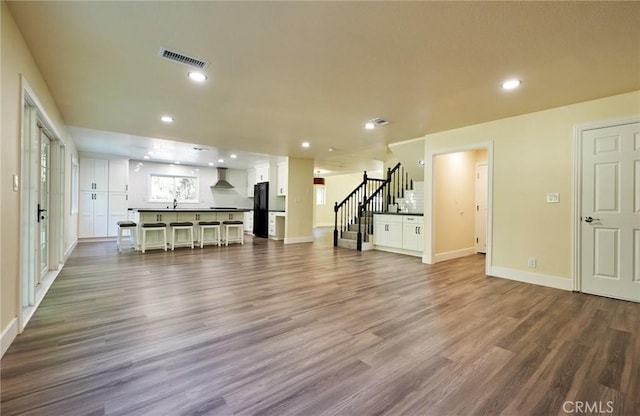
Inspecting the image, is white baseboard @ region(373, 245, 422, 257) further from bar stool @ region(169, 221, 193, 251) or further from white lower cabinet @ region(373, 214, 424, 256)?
bar stool @ region(169, 221, 193, 251)

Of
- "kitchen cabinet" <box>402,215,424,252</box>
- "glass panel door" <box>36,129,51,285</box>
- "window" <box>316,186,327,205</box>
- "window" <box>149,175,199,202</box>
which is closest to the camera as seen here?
"glass panel door" <box>36,129,51,285</box>

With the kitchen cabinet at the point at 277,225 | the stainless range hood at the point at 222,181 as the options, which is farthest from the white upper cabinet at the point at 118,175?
the kitchen cabinet at the point at 277,225

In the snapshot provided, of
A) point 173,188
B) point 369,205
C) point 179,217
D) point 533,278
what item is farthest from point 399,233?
point 173,188

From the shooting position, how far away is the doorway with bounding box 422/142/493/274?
486cm

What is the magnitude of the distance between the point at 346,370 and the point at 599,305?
3.28 metres

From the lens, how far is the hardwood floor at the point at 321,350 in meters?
1.59

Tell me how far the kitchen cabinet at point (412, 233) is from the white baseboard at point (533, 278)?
1.61 m

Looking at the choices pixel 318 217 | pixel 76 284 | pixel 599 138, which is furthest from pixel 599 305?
pixel 318 217

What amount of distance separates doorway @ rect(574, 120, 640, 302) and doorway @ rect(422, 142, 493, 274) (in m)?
1.12

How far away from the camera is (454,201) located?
5910 mm

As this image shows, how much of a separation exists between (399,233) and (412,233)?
0.34 meters

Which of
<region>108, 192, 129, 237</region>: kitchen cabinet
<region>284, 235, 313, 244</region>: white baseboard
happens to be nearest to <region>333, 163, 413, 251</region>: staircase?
<region>284, 235, 313, 244</region>: white baseboard

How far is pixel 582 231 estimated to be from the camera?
12.1 ft

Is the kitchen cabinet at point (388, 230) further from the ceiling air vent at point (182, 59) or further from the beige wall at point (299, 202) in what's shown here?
the ceiling air vent at point (182, 59)
